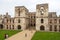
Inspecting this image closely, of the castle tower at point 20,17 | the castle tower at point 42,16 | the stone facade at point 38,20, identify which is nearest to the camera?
the castle tower at point 42,16

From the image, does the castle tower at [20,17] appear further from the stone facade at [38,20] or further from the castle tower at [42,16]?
the castle tower at [42,16]

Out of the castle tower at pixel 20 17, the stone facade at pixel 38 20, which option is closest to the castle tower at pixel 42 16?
the stone facade at pixel 38 20

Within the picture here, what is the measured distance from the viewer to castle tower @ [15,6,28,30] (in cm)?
5980

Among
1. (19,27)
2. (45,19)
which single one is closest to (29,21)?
(19,27)

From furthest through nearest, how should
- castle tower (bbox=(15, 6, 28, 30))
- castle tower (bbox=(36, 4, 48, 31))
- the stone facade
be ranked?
castle tower (bbox=(15, 6, 28, 30)), the stone facade, castle tower (bbox=(36, 4, 48, 31))

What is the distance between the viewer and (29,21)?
222ft

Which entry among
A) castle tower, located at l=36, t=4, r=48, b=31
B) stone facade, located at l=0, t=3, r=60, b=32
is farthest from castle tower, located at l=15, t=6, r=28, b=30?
castle tower, located at l=36, t=4, r=48, b=31

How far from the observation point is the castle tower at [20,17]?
2354 inches

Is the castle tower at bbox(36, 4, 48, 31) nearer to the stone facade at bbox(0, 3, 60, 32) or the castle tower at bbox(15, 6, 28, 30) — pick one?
the stone facade at bbox(0, 3, 60, 32)

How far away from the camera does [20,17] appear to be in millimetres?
60250

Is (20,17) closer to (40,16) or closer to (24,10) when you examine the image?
(24,10)

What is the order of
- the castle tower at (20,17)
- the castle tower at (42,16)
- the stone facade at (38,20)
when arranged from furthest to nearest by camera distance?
1. the castle tower at (20,17)
2. the stone facade at (38,20)
3. the castle tower at (42,16)

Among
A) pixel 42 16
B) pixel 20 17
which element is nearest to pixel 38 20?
pixel 42 16

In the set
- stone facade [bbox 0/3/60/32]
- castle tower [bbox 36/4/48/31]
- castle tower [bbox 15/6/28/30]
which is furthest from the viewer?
castle tower [bbox 15/6/28/30]
